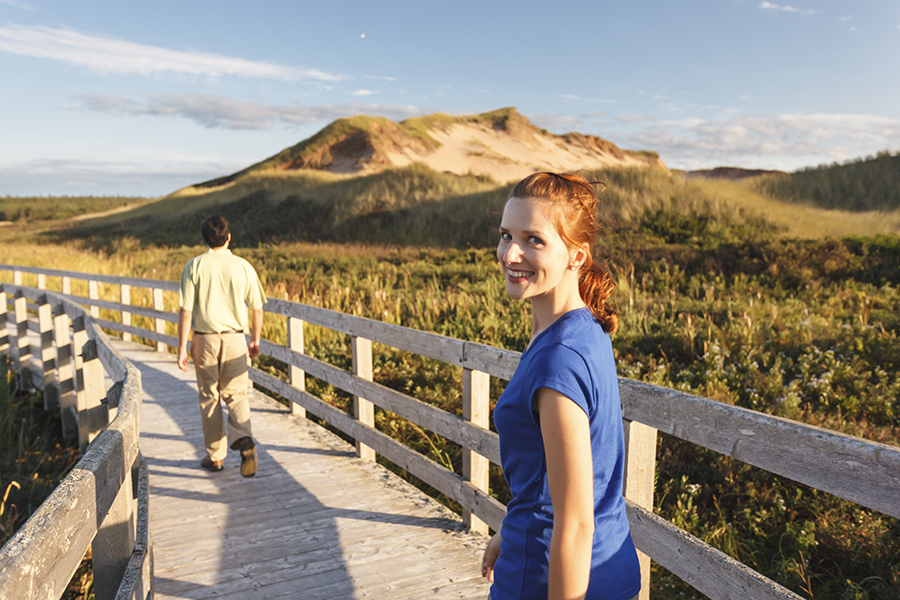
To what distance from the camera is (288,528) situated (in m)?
4.23

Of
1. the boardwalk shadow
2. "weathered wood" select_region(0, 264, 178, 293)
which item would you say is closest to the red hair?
the boardwalk shadow

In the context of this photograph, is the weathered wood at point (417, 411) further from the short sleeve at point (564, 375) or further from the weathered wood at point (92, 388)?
the short sleeve at point (564, 375)

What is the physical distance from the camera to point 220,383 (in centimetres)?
530

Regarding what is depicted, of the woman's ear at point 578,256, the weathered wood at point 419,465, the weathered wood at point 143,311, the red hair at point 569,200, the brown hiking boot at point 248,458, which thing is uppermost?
the red hair at point 569,200

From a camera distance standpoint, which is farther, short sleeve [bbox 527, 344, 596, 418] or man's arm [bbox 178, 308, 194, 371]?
man's arm [bbox 178, 308, 194, 371]

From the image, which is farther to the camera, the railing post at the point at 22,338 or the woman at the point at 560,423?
the railing post at the point at 22,338

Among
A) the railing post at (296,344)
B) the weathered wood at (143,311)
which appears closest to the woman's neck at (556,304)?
the railing post at (296,344)

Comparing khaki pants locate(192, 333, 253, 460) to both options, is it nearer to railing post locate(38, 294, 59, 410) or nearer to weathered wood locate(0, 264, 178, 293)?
railing post locate(38, 294, 59, 410)

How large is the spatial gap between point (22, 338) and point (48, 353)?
162cm

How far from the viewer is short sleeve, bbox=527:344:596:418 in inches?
51.9

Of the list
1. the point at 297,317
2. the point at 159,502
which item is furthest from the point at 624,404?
the point at 297,317

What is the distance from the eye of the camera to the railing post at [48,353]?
7656mm

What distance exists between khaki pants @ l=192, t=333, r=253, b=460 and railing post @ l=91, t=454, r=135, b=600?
275 cm

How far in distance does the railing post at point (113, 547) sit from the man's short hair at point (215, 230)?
113 inches
